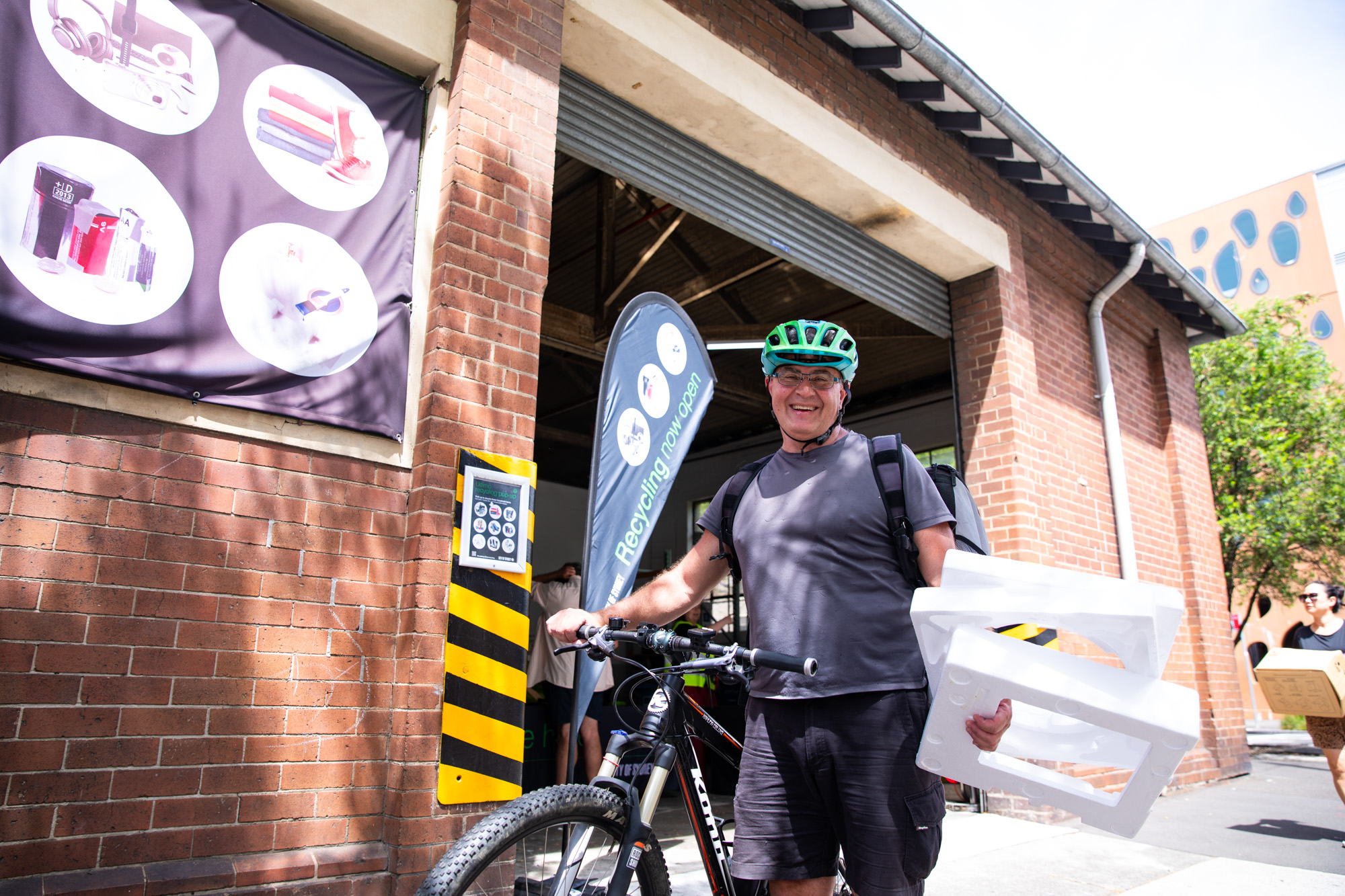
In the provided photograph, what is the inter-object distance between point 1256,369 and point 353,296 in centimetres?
1882

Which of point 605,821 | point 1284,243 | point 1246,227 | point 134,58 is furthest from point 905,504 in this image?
point 1246,227

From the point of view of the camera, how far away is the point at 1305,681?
16.9 ft

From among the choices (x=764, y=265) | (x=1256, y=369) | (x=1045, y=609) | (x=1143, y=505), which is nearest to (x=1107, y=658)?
(x=1143, y=505)

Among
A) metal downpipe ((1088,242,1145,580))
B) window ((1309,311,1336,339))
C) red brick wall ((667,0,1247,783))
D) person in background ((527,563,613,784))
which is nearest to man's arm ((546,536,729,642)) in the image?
red brick wall ((667,0,1247,783))

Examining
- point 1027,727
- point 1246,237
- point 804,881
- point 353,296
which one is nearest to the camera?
point 1027,727

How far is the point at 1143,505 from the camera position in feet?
27.7

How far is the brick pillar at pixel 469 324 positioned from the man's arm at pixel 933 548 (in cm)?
192

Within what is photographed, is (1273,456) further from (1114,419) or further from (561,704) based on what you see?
(561,704)

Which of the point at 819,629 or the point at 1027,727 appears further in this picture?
the point at 819,629

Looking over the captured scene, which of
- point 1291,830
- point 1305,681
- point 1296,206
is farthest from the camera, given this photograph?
point 1296,206

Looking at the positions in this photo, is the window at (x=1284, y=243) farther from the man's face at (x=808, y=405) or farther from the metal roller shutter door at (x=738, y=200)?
the man's face at (x=808, y=405)

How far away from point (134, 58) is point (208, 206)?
0.55 meters

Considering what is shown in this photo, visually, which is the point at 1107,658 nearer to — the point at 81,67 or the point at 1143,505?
the point at 1143,505

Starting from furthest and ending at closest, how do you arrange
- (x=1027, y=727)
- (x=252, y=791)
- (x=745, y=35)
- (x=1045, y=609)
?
(x=745, y=35)
(x=252, y=791)
(x=1027, y=727)
(x=1045, y=609)
